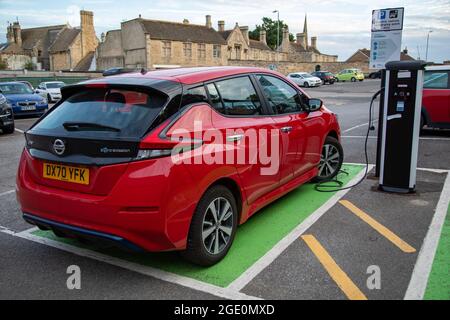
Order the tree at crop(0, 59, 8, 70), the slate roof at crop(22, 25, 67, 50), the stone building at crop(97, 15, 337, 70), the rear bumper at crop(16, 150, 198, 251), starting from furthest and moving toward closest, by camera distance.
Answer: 1. the slate roof at crop(22, 25, 67, 50)
2. the tree at crop(0, 59, 8, 70)
3. the stone building at crop(97, 15, 337, 70)
4. the rear bumper at crop(16, 150, 198, 251)

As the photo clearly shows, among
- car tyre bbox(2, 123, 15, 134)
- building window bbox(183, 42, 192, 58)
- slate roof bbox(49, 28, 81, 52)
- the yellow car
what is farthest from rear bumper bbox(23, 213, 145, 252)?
slate roof bbox(49, 28, 81, 52)

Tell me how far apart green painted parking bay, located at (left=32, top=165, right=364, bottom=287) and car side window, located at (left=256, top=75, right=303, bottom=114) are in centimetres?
121

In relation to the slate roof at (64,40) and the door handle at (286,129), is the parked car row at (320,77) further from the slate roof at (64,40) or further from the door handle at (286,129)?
the slate roof at (64,40)

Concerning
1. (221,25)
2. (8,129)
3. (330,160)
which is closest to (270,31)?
(221,25)

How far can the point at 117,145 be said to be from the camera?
3186 mm

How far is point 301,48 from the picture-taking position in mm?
92812

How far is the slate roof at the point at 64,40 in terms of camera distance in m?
67.2

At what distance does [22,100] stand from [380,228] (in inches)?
633

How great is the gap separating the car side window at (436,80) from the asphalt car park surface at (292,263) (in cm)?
570

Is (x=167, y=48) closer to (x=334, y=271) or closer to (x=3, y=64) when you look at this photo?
(x=3, y=64)

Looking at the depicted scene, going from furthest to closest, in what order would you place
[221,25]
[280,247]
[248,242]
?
[221,25]
[248,242]
[280,247]

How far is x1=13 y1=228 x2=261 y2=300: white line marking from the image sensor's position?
3.25 meters

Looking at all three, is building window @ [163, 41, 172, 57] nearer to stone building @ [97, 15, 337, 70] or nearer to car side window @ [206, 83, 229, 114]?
stone building @ [97, 15, 337, 70]

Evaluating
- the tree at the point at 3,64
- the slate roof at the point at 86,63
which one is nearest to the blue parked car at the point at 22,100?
the slate roof at the point at 86,63
